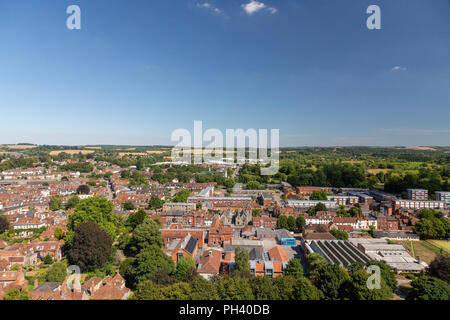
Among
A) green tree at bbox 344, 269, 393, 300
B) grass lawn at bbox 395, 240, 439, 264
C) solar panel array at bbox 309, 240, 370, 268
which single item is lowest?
grass lawn at bbox 395, 240, 439, 264

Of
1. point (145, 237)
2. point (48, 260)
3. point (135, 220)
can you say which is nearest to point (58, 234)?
point (48, 260)

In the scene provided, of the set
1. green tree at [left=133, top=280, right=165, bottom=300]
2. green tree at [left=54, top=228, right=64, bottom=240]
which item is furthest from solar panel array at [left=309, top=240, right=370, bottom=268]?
green tree at [left=54, top=228, right=64, bottom=240]

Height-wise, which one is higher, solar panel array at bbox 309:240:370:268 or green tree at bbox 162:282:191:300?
green tree at bbox 162:282:191:300

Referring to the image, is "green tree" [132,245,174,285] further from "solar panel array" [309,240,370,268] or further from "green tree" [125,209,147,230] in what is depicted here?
"solar panel array" [309,240,370,268]

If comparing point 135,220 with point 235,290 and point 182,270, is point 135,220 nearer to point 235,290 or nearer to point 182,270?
point 182,270

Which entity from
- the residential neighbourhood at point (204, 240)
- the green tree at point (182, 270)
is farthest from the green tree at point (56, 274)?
the green tree at point (182, 270)

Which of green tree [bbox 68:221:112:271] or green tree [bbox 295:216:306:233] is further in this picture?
green tree [bbox 295:216:306:233]
